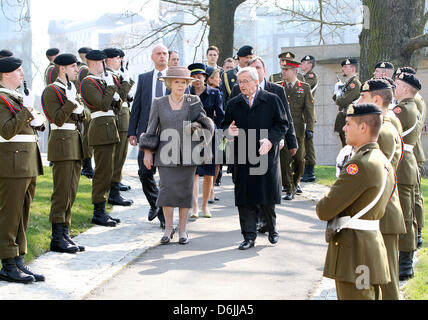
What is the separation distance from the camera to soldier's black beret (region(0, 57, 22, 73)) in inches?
259

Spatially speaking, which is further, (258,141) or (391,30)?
(391,30)

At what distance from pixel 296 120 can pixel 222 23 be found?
279 inches

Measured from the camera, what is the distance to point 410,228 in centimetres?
696

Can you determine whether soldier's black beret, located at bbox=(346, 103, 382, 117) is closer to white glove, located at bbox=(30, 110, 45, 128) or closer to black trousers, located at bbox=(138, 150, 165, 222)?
white glove, located at bbox=(30, 110, 45, 128)

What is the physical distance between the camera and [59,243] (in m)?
7.83

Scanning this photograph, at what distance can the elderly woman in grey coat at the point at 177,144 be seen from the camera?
8.38 m

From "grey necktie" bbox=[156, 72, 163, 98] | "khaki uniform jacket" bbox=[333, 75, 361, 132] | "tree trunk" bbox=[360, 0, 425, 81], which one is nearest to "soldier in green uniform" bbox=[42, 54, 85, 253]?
"grey necktie" bbox=[156, 72, 163, 98]

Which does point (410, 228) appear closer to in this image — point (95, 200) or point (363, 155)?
point (363, 155)

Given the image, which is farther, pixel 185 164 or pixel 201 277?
pixel 185 164

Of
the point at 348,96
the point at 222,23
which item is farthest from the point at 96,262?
the point at 222,23

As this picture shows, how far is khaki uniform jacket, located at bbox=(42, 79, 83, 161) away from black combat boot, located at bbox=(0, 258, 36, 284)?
1603mm

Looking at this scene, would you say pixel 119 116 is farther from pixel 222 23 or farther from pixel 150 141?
pixel 222 23

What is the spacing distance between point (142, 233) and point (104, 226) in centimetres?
70
